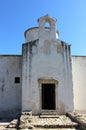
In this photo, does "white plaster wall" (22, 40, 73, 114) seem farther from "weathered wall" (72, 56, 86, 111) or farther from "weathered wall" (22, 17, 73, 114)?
"weathered wall" (72, 56, 86, 111)

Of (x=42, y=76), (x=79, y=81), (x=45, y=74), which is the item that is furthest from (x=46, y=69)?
(x=79, y=81)

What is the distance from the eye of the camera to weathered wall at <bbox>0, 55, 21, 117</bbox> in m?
17.1

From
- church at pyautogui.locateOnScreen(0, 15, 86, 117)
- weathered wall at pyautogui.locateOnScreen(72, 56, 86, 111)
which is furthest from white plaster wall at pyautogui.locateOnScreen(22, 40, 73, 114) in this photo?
weathered wall at pyautogui.locateOnScreen(72, 56, 86, 111)

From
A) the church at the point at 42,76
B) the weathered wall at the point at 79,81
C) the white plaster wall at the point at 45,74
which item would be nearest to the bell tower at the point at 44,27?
the church at the point at 42,76

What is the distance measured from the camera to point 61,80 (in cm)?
1652

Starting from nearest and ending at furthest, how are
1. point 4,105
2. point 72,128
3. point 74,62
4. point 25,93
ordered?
point 72,128 < point 25,93 < point 4,105 < point 74,62

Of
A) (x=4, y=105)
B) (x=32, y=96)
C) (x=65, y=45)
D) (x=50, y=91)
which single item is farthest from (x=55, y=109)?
(x=65, y=45)

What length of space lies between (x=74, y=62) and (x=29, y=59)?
4649 millimetres

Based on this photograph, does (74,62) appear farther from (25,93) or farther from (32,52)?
(25,93)

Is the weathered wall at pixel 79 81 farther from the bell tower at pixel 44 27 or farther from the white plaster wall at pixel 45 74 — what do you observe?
the bell tower at pixel 44 27

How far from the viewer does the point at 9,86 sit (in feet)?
57.7

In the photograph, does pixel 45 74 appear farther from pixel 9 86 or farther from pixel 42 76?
pixel 9 86

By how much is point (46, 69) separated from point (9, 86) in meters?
3.78

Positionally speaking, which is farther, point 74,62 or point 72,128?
point 74,62
